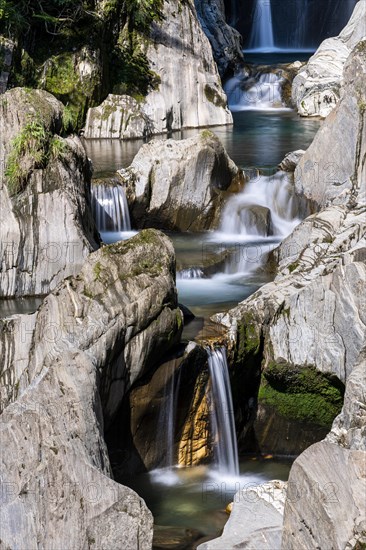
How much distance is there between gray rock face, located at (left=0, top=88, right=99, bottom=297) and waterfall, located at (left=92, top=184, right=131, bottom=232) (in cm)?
253

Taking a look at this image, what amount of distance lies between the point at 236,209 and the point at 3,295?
4320mm

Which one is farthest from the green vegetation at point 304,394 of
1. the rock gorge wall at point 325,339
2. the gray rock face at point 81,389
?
the gray rock face at point 81,389

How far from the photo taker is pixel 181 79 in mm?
21219

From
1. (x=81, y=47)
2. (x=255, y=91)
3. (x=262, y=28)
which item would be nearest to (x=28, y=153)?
(x=81, y=47)

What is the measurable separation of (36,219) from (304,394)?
3866 millimetres

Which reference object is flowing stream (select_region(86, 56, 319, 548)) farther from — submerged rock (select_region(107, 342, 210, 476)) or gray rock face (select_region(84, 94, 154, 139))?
gray rock face (select_region(84, 94, 154, 139))

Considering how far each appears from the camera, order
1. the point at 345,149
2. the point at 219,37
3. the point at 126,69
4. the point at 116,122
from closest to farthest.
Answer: the point at 345,149, the point at 116,122, the point at 126,69, the point at 219,37

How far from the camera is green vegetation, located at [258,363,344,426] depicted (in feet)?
30.9

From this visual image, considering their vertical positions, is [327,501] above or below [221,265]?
below

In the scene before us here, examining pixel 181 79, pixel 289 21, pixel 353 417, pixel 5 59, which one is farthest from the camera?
pixel 289 21

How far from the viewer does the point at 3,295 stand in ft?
36.6

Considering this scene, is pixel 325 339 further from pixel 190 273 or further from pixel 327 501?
pixel 327 501

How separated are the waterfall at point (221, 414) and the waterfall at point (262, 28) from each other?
21124 millimetres

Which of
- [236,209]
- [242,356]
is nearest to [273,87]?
[236,209]
